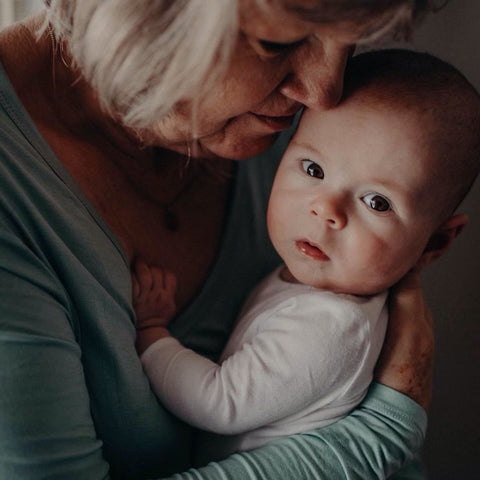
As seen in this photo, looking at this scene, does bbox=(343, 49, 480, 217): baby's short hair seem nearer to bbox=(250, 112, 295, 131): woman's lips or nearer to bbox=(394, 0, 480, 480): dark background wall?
bbox=(250, 112, 295, 131): woman's lips

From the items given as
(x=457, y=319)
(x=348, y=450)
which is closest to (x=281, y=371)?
(x=348, y=450)

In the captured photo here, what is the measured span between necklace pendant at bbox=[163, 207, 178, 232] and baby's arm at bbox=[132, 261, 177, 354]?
0.11 m

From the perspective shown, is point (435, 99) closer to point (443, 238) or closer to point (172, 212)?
point (443, 238)

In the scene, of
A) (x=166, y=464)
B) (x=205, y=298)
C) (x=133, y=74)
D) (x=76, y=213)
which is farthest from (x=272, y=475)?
(x=133, y=74)

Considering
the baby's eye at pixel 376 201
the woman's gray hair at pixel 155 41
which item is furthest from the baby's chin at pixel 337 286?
the woman's gray hair at pixel 155 41

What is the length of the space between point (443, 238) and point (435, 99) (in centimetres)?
26

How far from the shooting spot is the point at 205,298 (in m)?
1.08

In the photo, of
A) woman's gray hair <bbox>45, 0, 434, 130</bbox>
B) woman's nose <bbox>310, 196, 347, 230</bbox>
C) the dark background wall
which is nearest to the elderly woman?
woman's gray hair <bbox>45, 0, 434, 130</bbox>

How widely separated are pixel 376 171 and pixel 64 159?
452 mm

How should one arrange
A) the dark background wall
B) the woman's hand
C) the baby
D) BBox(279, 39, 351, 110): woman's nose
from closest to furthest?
BBox(279, 39, 351, 110): woman's nose, the baby, the woman's hand, the dark background wall

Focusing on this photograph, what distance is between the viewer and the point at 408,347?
3.34 feet

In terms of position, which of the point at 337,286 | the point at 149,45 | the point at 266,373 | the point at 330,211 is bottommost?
the point at 266,373

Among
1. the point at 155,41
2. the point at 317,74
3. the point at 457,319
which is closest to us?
the point at 155,41

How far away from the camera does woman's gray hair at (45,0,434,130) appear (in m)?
0.67
